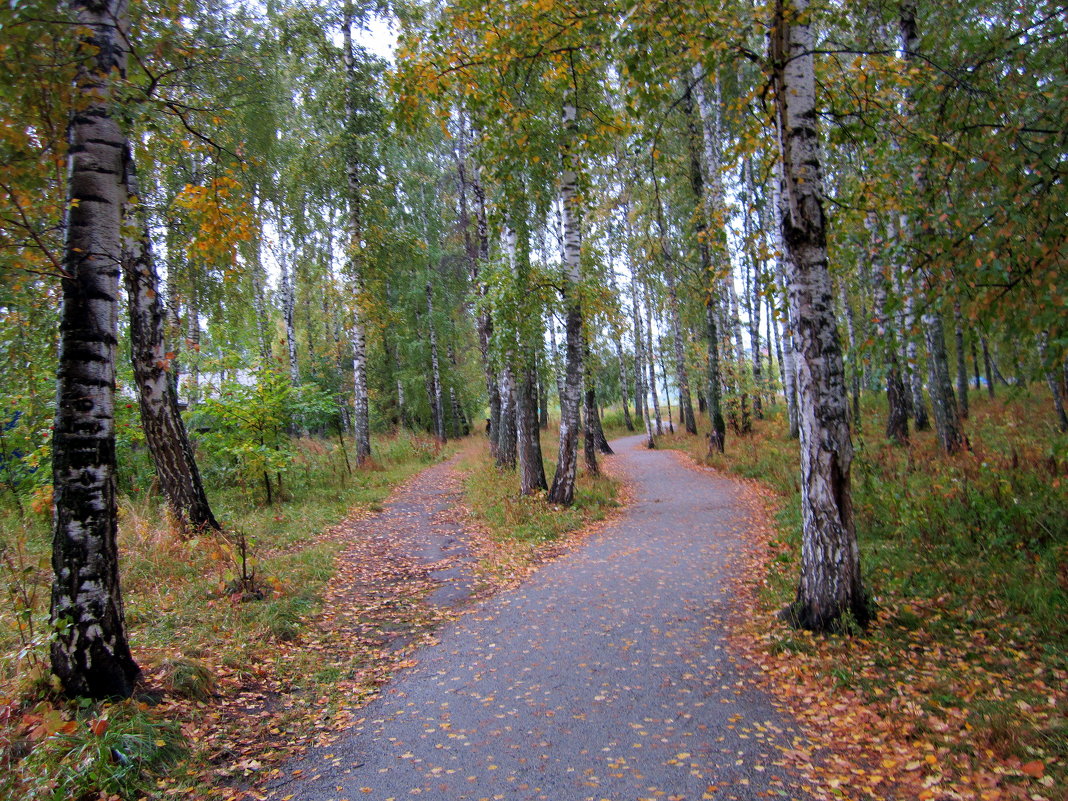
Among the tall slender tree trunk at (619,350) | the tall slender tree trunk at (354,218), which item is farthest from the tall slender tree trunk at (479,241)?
the tall slender tree trunk at (619,350)

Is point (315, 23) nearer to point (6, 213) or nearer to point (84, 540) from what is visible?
point (6, 213)

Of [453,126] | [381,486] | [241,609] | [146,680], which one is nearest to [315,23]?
[453,126]

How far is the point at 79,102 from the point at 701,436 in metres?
23.0

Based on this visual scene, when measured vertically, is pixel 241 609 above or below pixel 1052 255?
below

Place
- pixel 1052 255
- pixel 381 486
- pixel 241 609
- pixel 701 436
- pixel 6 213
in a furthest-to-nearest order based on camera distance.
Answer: pixel 701 436 < pixel 381 486 < pixel 241 609 < pixel 6 213 < pixel 1052 255

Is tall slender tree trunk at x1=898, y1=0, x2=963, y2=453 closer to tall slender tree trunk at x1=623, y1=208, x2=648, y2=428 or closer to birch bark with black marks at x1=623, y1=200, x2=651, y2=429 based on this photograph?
birch bark with black marks at x1=623, y1=200, x2=651, y2=429

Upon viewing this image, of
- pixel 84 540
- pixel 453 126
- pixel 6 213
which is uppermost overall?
pixel 453 126

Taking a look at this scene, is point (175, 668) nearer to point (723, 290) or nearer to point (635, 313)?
point (723, 290)

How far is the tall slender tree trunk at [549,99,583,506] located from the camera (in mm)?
11023

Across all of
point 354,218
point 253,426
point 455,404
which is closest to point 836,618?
point 253,426

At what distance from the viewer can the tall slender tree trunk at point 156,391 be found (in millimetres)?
8484

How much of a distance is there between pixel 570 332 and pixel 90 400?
27.7 ft

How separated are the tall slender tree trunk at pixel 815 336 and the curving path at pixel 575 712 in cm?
131

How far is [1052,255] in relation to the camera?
12.3 ft
